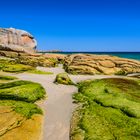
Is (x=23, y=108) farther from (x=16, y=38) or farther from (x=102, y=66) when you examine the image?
(x=16, y=38)

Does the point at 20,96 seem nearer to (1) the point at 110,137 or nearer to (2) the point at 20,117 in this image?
(2) the point at 20,117

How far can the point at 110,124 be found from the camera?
18.4 m

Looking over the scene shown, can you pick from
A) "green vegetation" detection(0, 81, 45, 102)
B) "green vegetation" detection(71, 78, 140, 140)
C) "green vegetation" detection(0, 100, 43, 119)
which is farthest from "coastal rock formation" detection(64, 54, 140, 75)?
"green vegetation" detection(0, 100, 43, 119)

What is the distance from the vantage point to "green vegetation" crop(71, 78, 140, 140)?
656 inches

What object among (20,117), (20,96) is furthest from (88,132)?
(20,96)

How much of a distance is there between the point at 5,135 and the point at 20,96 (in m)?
8.61

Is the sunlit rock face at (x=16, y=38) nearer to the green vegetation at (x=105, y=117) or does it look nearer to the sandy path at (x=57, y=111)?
the sandy path at (x=57, y=111)

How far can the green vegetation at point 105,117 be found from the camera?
16.7 m

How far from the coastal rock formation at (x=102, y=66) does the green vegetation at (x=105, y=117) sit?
19.4m

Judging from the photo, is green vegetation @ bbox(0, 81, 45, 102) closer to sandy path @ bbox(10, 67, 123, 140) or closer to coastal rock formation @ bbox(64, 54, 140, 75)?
sandy path @ bbox(10, 67, 123, 140)

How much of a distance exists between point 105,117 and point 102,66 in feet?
96.2

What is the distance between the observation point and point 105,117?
778 inches

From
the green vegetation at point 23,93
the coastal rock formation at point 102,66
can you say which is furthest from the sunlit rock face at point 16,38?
the green vegetation at point 23,93

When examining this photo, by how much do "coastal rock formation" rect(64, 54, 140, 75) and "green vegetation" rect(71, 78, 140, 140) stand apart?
19364 millimetres
